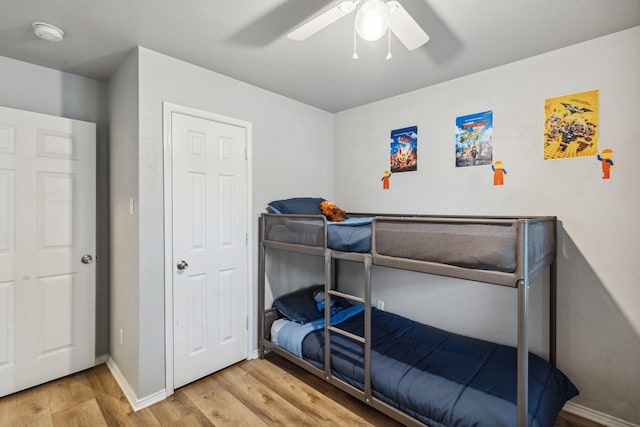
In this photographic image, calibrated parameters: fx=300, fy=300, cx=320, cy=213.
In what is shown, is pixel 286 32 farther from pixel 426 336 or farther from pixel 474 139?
pixel 426 336

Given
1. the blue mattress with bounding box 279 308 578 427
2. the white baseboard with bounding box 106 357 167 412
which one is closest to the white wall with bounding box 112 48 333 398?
the white baseboard with bounding box 106 357 167 412

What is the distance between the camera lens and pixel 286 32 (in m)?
1.89

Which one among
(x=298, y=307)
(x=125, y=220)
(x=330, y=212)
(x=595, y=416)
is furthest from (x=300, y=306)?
(x=595, y=416)

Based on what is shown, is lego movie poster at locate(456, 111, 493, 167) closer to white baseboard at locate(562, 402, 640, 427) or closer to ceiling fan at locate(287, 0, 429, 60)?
ceiling fan at locate(287, 0, 429, 60)

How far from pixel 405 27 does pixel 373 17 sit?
0.22m

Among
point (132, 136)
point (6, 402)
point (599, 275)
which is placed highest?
point (132, 136)

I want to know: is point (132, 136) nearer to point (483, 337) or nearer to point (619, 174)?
point (483, 337)

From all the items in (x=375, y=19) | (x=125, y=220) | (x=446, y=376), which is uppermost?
(x=375, y=19)

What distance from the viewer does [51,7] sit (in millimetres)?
1640

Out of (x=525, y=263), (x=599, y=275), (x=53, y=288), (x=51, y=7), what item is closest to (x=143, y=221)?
(x=53, y=288)

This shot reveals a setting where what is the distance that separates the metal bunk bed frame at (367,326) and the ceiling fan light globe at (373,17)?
1.03 m

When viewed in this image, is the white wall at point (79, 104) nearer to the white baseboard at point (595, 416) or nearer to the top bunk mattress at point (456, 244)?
the top bunk mattress at point (456, 244)

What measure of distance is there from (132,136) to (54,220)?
3.19ft

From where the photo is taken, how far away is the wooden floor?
1932mm
